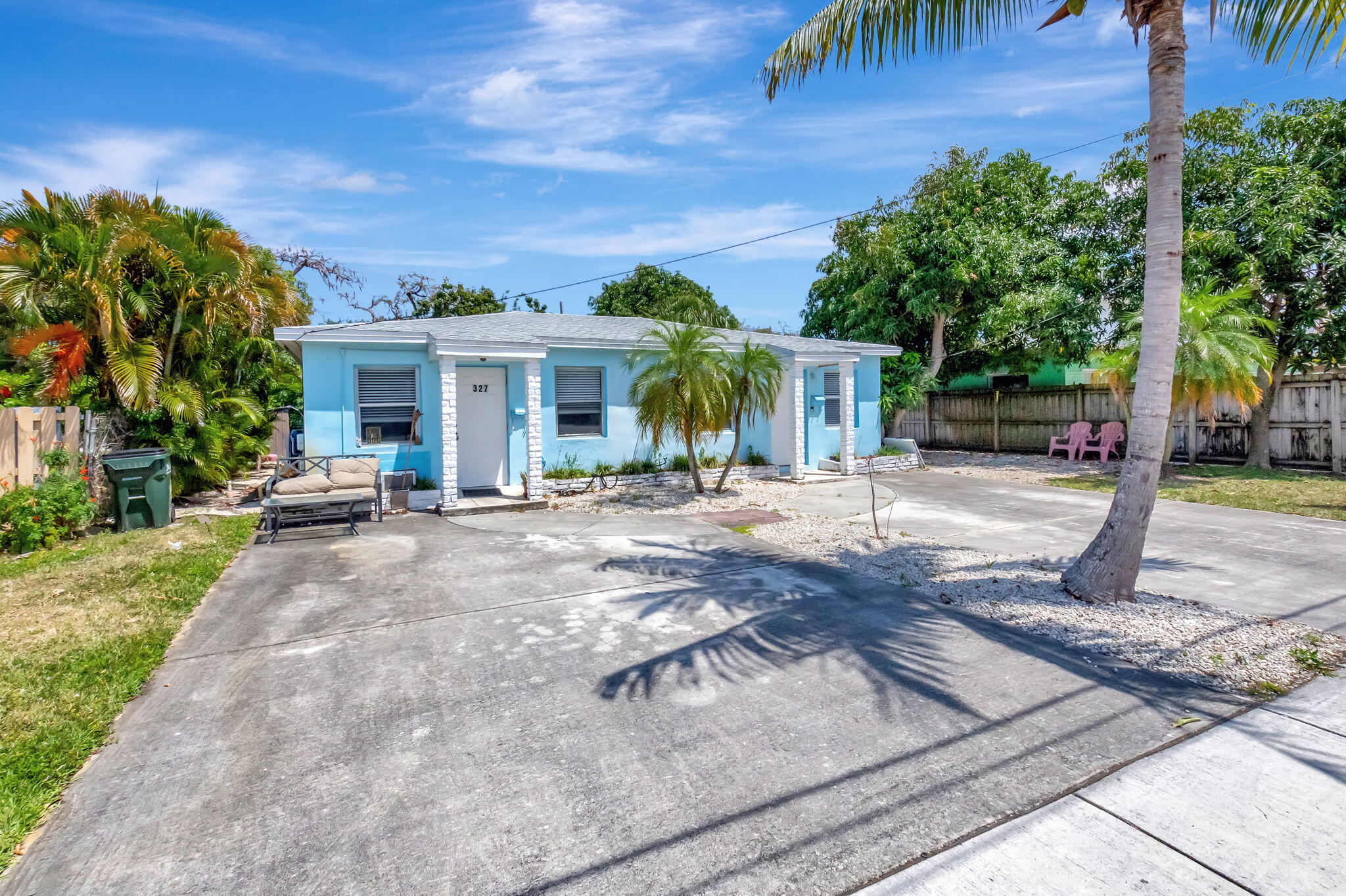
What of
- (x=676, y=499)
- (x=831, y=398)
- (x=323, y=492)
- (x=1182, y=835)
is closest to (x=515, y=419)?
(x=676, y=499)

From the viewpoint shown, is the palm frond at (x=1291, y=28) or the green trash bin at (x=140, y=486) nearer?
the palm frond at (x=1291, y=28)

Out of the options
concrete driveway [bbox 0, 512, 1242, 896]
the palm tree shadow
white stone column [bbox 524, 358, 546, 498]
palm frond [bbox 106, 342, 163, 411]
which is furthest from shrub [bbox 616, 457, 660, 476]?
palm frond [bbox 106, 342, 163, 411]

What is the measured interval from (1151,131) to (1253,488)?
9.85m

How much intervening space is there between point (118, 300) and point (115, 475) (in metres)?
2.75

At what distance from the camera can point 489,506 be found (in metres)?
11.4

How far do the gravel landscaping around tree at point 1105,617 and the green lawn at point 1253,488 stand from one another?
611 cm

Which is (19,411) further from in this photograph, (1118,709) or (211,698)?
(1118,709)

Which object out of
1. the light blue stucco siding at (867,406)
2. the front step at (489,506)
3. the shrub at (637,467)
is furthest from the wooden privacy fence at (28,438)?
the light blue stucco siding at (867,406)

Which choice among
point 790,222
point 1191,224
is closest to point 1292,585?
point 1191,224

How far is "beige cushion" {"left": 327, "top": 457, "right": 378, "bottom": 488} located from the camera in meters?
10.4

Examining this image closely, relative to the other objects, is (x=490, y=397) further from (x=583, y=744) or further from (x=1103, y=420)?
(x=1103, y=420)

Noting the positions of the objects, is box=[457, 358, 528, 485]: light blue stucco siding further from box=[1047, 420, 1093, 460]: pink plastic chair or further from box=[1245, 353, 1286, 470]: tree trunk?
box=[1245, 353, 1286, 470]: tree trunk

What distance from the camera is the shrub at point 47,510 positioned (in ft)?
26.8

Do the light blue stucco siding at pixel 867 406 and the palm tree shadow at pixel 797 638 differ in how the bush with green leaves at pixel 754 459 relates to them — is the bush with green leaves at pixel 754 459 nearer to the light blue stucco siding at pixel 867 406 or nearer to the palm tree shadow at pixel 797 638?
the light blue stucco siding at pixel 867 406
